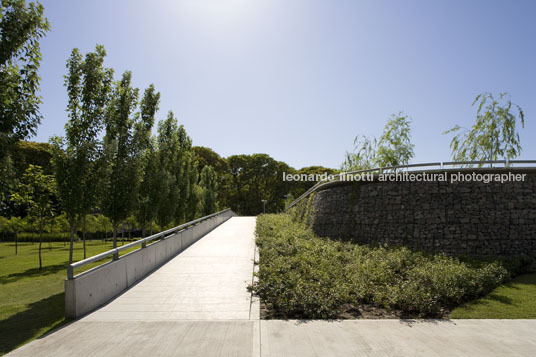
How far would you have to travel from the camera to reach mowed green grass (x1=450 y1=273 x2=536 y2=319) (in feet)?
22.4

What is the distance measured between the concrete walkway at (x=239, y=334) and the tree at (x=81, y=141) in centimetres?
513

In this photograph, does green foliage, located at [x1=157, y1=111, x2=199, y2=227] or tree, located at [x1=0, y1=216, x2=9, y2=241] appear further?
tree, located at [x1=0, y1=216, x2=9, y2=241]

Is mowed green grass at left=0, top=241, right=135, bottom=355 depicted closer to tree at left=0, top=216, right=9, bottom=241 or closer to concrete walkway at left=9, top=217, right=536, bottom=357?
concrete walkway at left=9, top=217, right=536, bottom=357

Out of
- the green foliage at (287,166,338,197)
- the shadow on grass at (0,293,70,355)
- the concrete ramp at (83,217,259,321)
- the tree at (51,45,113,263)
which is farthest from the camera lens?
the green foliage at (287,166,338,197)

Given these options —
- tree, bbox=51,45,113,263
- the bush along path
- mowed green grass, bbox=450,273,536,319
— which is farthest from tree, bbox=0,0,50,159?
mowed green grass, bbox=450,273,536,319

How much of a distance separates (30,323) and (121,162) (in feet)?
24.9

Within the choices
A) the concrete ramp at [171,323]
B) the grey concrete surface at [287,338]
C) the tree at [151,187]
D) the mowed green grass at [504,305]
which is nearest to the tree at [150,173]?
the tree at [151,187]

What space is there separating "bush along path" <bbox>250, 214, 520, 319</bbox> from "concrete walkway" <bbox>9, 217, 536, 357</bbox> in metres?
0.44

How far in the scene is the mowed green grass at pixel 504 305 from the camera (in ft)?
22.4

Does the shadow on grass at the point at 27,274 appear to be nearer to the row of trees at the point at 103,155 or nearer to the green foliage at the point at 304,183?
the row of trees at the point at 103,155

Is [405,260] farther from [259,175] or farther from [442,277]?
[259,175]

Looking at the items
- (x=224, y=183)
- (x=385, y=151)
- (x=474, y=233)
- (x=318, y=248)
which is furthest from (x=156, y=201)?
(x=224, y=183)

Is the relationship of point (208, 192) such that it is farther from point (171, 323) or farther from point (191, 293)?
point (171, 323)

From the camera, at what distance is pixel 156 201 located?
682 inches
